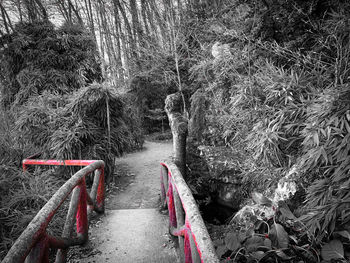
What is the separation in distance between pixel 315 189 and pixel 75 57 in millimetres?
6111

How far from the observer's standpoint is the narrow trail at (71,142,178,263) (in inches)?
89.0

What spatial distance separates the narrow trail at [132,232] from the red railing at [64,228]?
230 millimetres

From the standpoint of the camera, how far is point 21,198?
9.12ft

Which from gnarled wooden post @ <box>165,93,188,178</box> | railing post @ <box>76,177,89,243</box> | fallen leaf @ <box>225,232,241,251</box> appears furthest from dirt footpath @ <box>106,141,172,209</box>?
fallen leaf @ <box>225,232,241,251</box>

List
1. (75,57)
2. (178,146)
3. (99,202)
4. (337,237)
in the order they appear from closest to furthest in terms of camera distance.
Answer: (337,237), (99,202), (178,146), (75,57)

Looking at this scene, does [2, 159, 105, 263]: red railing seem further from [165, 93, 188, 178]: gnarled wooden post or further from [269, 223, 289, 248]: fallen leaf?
[269, 223, 289, 248]: fallen leaf

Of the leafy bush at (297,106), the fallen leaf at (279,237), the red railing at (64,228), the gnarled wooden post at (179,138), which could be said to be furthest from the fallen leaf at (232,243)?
the gnarled wooden post at (179,138)

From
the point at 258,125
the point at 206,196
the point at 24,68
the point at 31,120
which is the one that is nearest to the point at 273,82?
the point at 258,125

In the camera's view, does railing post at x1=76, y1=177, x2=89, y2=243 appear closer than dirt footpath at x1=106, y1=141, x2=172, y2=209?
Yes

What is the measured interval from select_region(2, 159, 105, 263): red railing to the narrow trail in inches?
9.1

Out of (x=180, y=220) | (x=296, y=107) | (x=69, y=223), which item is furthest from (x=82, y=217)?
(x=296, y=107)

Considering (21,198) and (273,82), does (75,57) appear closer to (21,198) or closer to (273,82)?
(21,198)

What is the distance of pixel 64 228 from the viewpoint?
6.63 feet

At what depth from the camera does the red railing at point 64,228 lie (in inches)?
47.4
